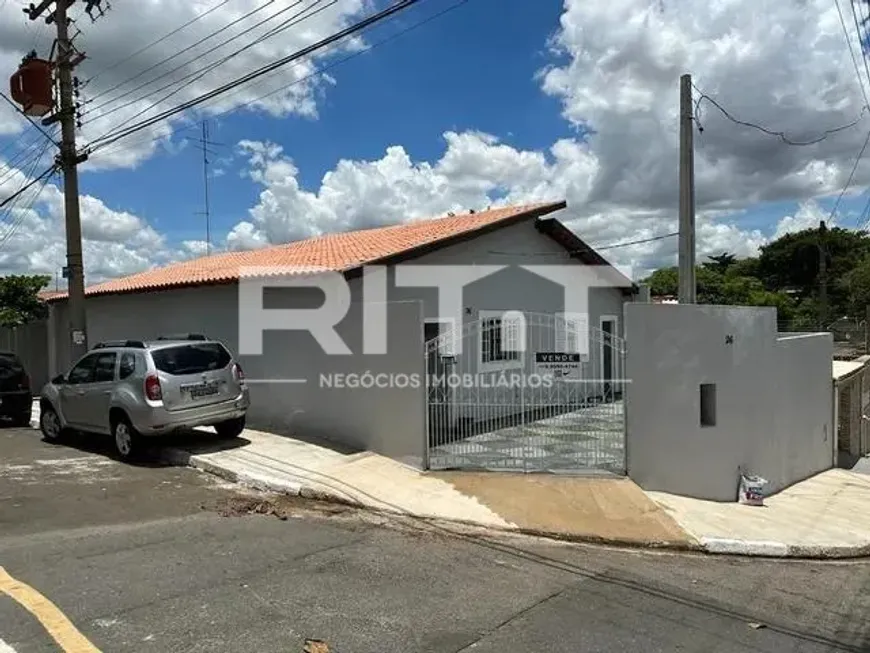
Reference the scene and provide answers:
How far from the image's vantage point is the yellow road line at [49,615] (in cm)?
413

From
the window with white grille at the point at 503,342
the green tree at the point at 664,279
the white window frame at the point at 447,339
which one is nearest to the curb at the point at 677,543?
the white window frame at the point at 447,339

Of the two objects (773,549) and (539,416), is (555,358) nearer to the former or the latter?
(539,416)

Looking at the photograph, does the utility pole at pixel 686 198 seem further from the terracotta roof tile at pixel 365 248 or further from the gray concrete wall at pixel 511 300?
the terracotta roof tile at pixel 365 248

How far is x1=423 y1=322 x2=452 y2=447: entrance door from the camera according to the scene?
945 centimetres

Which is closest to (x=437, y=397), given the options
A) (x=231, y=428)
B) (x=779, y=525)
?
(x=231, y=428)

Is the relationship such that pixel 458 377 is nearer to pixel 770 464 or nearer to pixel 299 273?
pixel 299 273

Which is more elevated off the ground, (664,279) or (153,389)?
(664,279)

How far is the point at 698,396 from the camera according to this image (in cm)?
962

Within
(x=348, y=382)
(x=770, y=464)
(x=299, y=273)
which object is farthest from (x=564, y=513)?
(x=299, y=273)

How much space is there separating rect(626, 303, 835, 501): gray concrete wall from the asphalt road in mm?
2251

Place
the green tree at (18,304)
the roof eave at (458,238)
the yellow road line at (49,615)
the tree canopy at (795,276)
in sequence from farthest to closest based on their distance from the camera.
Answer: the tree canopy at (795,276) → the green tree at (18,304) → the roof eave at (458,238) → the yellow road line at (49,615)

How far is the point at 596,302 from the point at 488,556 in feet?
41.6

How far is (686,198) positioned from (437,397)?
497cm

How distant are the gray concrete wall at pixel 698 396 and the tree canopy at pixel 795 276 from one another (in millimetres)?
39146
